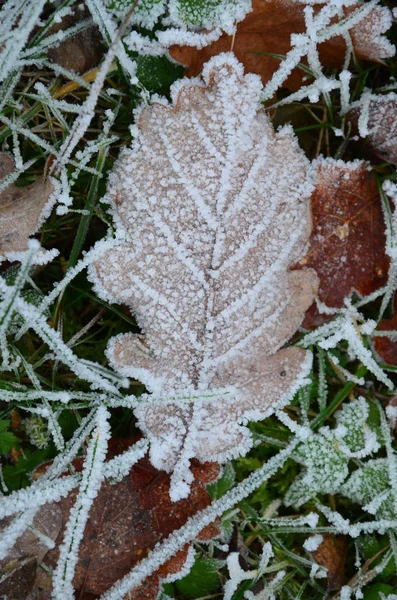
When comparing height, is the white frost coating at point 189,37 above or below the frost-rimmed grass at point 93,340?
above

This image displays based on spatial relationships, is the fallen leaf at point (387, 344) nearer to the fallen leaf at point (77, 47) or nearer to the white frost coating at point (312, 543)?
the white frost coating at point (312, 543)

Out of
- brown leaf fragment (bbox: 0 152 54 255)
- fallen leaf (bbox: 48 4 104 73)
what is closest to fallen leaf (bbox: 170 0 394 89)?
fallen leaf (bbox: 48 4 104 73)

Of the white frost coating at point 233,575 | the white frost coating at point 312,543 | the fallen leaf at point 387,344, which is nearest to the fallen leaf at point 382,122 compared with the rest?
the fallen leaf at point 387,344

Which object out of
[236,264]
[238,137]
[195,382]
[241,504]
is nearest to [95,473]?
[195,382]

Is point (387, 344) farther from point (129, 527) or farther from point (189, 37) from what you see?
point (189, 37)

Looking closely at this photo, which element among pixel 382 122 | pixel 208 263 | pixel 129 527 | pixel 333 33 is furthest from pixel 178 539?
pixel 333 33

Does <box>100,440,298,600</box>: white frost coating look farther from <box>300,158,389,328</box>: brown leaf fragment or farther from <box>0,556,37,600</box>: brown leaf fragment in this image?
<box>300,158,389,328</box>: brown leaf fragment
